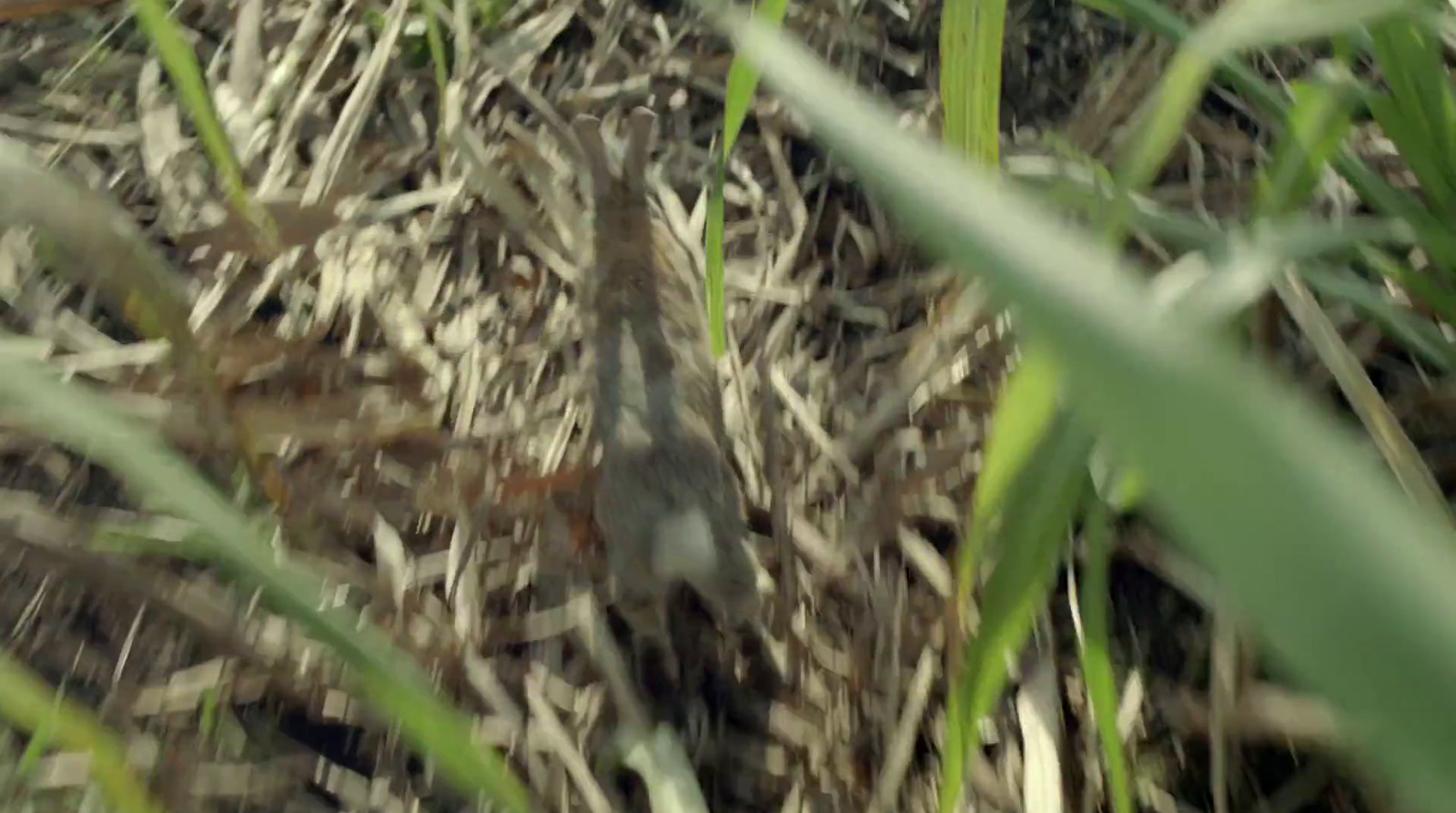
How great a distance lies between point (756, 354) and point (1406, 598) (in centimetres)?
66

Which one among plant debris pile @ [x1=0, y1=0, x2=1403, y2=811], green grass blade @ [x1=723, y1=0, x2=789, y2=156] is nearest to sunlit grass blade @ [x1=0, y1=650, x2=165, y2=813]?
plant debris pile @ [x1=0, y1=0, x2=1403, y2=811]

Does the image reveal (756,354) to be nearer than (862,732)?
No

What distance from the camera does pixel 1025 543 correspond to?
0.42 m

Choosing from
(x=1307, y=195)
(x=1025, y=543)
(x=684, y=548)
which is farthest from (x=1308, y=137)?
(x=684, y=548)

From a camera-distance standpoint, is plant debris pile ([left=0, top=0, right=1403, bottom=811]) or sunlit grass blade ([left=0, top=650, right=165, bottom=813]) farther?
plant debris pile ([left=0, top=0, right=1403, bottom=811])

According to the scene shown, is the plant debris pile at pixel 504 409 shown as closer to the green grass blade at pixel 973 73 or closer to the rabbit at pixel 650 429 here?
the rabbit at pixel 650 429

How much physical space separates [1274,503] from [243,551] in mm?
389

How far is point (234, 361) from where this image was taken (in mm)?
767

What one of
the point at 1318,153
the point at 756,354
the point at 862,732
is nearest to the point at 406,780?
the point at 862,732

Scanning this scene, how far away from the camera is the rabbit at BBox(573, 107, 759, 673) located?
611 mm

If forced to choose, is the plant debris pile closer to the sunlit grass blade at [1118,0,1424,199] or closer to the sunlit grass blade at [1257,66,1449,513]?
the sunlit grass blade at [1257,66,1449,513]

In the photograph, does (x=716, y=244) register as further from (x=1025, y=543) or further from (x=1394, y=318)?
(x=1394, y=318)

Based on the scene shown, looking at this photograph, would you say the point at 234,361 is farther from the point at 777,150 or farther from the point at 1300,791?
the point at 1300,791

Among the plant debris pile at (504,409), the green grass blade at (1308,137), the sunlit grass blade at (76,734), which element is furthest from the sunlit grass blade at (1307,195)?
the sunlit grass blade at (76,734)
